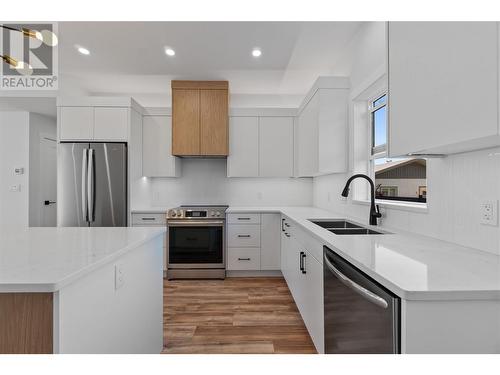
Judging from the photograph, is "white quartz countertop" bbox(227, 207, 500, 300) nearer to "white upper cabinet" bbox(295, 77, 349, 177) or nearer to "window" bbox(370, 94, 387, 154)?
"window" bbox(370, 94, 387, 154)

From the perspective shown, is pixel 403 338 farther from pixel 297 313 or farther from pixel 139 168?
pixel 139 168

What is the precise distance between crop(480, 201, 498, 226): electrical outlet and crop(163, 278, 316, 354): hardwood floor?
4.67 feet

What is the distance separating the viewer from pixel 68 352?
927mm

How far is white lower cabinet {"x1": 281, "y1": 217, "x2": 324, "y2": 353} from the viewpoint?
1792 millimetres

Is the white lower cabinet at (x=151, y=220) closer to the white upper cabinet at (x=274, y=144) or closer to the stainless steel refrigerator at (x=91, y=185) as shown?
the stainless steel refrigerator at (x=91, y=185)

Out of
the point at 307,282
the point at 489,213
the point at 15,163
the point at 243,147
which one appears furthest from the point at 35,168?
the point at 489,213

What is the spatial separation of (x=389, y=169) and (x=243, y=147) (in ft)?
6.82

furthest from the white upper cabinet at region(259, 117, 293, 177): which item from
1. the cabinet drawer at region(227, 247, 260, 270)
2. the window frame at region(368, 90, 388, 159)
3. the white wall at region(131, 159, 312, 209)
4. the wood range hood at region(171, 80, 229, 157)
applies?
the window frame at region(368, 90, 388, 159)

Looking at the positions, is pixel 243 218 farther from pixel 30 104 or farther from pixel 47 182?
pixel 47 182

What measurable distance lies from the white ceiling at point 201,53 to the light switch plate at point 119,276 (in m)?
2.29

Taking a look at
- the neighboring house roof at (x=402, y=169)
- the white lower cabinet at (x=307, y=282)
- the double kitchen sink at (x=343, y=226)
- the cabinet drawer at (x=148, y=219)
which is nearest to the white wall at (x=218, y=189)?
the cabinet drawer at (x=148, y=219)

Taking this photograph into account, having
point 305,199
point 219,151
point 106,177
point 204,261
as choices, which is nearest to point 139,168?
point 106,177

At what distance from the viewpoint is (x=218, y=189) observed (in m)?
Result: 4.27

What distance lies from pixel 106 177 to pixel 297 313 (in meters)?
2.67
